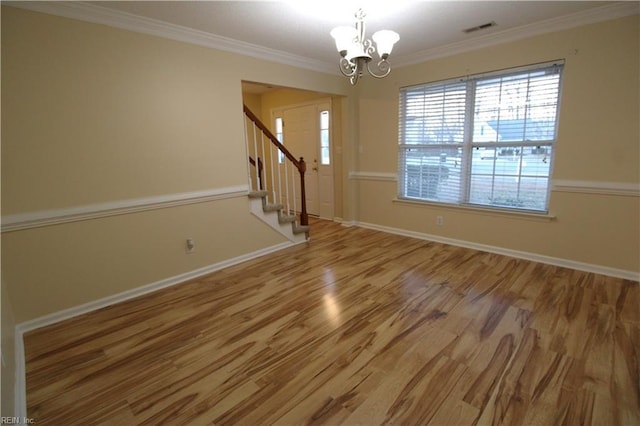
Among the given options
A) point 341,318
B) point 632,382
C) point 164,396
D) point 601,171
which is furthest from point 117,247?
point 601,171

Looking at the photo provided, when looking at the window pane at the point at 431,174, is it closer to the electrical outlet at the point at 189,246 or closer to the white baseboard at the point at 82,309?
the white baseboard at the point at 82,309

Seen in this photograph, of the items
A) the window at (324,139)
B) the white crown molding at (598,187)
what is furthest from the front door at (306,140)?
the white crown molding at (598,187)

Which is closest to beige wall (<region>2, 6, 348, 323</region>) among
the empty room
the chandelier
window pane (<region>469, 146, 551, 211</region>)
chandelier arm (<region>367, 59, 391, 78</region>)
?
the empty room

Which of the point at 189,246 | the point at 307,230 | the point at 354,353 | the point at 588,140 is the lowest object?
the point at 354,353

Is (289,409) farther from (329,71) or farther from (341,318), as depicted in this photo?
(329,71)

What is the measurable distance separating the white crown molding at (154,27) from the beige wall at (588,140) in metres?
2.08

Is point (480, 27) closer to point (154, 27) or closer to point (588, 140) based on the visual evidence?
point (588, 140)

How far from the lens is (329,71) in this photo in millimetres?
4523

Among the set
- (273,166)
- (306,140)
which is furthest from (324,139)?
(273,166)

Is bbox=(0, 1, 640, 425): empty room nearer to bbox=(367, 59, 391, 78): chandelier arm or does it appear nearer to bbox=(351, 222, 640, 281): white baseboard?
bbox=(351, 222, 640, 281): white baseboard

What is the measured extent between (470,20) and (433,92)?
3.80 ft

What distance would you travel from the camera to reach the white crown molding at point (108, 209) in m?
2.37

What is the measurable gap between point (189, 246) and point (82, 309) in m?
1.02

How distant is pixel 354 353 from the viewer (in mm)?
2082
